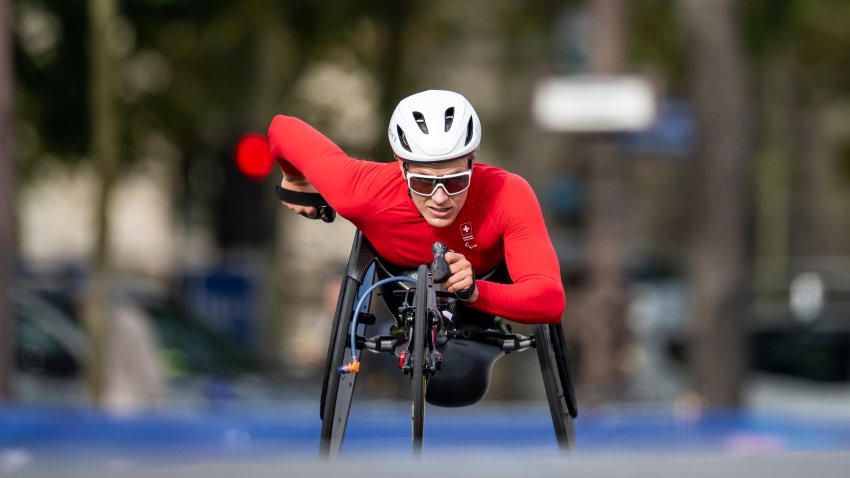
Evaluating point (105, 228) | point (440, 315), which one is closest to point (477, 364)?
point (440, 315)

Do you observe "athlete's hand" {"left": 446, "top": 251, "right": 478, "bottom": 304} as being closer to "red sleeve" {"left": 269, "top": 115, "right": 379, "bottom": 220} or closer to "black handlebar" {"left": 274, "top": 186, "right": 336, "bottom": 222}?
"red sleeve" {"left": 269, "top": 115, "right": 379, "bottom": 220}

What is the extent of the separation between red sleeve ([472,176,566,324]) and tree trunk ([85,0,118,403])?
572 cm

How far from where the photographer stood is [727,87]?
11.9 metres

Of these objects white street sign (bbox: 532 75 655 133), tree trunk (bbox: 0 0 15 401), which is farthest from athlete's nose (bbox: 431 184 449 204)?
white street sign (bbox: 532 75 655 133)

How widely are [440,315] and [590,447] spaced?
4.02m

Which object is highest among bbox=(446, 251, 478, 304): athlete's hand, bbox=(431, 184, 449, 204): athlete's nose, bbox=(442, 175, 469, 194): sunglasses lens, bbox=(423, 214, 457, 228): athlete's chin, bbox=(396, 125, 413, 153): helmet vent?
bbox=(396, 125, 413, 153): helmet vent

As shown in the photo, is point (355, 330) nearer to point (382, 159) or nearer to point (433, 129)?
point (433, 129)

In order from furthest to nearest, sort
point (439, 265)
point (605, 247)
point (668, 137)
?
1. point (668, 137)
2. point (605, 247)
3. point (439, 265)

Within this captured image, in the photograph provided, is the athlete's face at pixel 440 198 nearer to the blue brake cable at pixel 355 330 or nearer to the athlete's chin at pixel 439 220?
the athlete's chin at pixel 439 220

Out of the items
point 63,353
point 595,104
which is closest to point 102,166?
point 63,353

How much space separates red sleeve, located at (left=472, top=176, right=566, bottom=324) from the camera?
13.0 ft

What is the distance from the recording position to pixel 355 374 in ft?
13.7

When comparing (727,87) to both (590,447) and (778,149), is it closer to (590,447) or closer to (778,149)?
(590,447)

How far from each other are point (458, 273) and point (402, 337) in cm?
37
